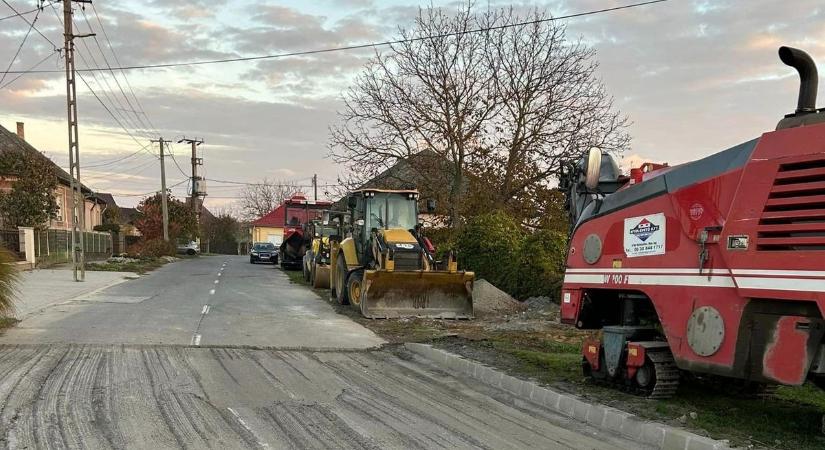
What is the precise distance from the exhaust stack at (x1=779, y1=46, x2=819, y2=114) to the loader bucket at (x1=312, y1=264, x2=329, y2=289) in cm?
1849

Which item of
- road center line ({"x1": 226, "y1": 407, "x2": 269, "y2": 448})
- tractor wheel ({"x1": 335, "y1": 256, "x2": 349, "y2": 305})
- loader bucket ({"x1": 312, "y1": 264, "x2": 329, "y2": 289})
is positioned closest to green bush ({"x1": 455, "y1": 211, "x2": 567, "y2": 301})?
tractor wheel ({"x1": 335, "y1": 256, "x2": 349, "y2": 305})

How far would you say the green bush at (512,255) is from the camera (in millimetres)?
17281

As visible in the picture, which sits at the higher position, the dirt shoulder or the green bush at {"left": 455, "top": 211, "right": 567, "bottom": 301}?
the green bush at {"left": 455, "top": 211, "right": 567, "bottom": 301}

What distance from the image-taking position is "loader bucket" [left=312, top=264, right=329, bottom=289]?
74.3 feet

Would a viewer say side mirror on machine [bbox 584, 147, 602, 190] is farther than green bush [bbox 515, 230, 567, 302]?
No

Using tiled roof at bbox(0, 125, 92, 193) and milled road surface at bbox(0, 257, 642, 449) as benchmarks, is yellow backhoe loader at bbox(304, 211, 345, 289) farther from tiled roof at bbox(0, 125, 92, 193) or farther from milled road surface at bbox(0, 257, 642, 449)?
tiled roof at bbox(0, 125, 92, 193)

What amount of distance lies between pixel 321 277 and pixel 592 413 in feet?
56.2

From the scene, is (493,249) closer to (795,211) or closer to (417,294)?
(417,294)

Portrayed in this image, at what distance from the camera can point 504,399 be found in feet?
24.1

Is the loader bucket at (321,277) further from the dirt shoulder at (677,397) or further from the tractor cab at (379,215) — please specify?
the dirt shoulder at (677,397)

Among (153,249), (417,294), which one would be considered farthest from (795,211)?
(153,249)

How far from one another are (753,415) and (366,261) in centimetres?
1131

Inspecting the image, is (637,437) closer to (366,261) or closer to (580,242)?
(580,242)

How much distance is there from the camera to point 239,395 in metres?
7.01
